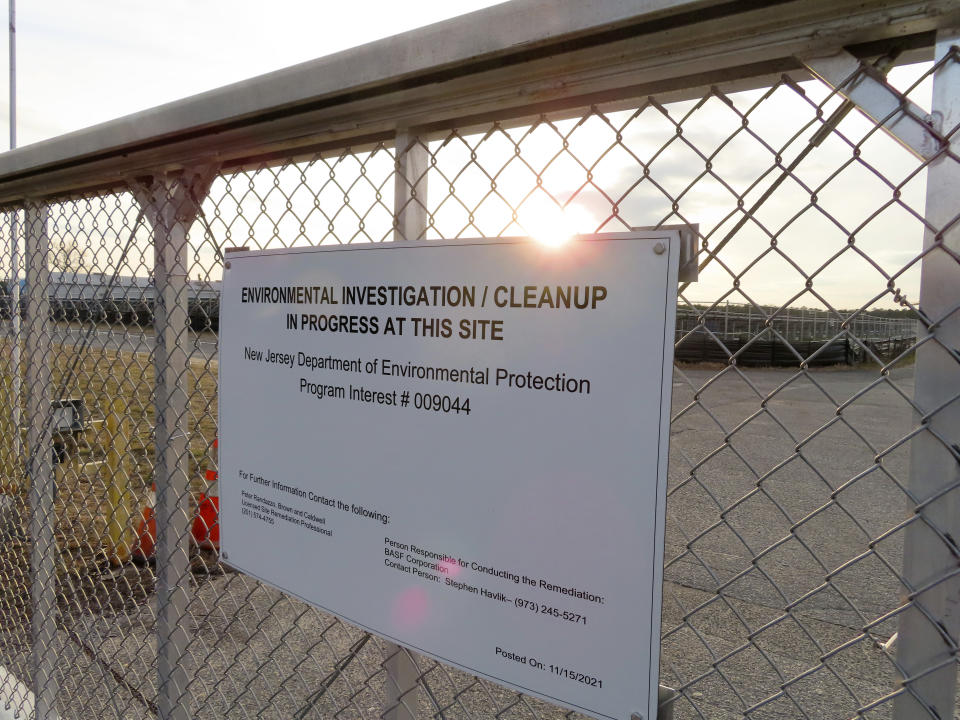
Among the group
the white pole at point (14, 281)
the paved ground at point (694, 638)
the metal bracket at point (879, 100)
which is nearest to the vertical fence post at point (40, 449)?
the paved ground at point (694, 638)

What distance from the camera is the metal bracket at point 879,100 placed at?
82cm

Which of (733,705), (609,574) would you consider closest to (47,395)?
(609,574)

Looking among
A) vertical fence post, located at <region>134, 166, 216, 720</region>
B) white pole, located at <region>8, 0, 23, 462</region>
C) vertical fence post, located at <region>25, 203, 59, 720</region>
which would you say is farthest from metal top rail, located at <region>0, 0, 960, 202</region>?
white pole, located at <region>8, 0, 23, 462</region>

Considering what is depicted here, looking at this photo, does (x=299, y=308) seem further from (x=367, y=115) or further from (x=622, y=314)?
(x=622, y=314)

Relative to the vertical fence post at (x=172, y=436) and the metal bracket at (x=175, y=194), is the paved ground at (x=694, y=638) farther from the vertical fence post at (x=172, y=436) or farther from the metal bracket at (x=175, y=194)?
the metal bracket at (x=175, y=194)

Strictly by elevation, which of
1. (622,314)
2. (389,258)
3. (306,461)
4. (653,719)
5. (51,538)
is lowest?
(51,538)

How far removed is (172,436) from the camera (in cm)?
196

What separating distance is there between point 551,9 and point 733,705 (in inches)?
146

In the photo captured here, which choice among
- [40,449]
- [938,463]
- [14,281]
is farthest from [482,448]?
[14,281]

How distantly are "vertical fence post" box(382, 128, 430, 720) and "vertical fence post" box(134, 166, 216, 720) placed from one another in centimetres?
88

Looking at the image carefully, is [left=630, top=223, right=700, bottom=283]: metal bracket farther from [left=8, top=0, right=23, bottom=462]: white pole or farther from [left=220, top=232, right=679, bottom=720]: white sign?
[left=8, top=0, right=23, bottom=462]: white pole

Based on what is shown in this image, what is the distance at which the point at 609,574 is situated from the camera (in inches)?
40.7

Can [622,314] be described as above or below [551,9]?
below

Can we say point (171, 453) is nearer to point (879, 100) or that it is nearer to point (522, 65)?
point (522, 65)
